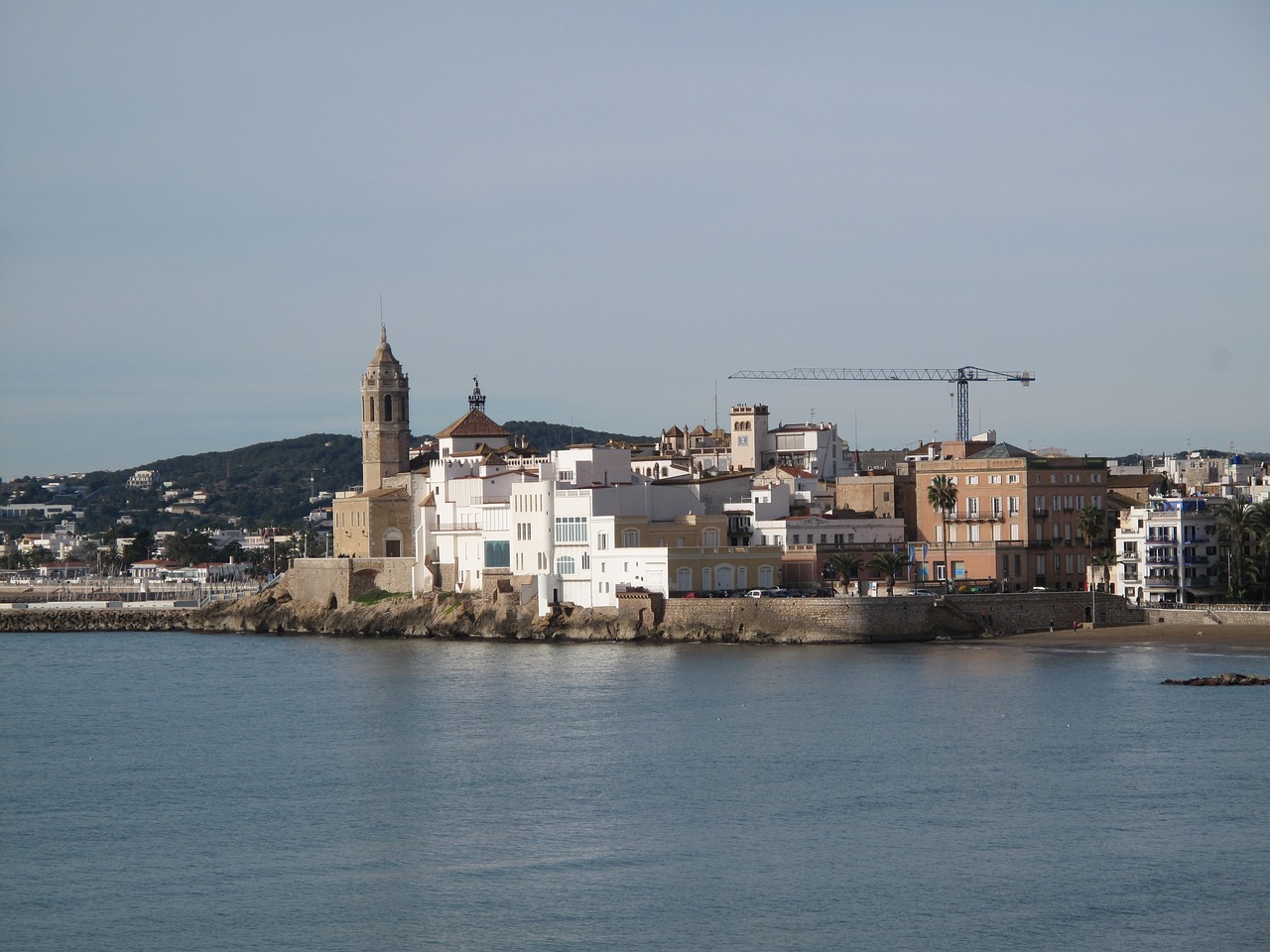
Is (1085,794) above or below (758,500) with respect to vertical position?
below

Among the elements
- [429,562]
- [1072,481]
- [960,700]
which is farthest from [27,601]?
[960,700]

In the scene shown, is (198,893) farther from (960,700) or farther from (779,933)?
(960,700)

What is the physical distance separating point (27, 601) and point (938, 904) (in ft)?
Result: 357

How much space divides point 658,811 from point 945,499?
149 ft

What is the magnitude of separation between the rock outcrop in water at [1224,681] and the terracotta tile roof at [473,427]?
4966 cm

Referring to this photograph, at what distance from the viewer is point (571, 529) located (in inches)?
3273

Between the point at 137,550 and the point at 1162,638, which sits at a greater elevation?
the point at 137,550

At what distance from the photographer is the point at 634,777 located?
45.4 m

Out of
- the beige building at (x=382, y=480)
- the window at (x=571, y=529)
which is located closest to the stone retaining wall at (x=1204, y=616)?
the window at (x=571, y=529)

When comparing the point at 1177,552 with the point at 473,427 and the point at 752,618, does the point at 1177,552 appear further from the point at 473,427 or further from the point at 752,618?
the point at 473,427

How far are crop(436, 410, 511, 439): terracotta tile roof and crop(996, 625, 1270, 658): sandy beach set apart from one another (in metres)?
35.8

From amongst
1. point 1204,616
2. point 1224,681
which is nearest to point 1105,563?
point 1204,616

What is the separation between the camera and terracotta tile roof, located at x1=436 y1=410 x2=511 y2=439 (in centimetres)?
10262

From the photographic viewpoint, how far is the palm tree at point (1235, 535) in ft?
259
